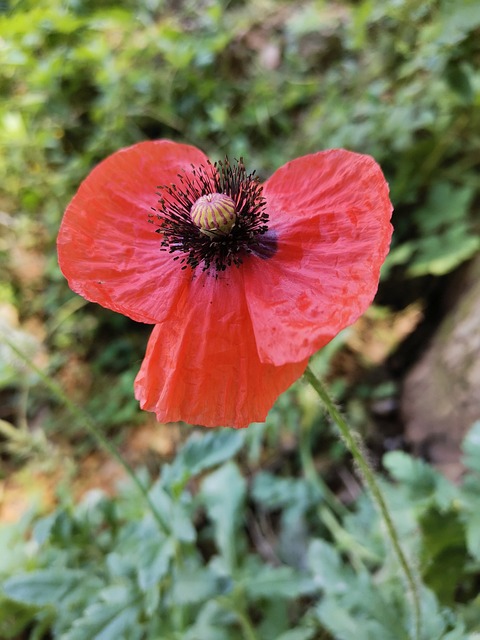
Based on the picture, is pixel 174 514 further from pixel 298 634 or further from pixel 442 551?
pixel 442 551

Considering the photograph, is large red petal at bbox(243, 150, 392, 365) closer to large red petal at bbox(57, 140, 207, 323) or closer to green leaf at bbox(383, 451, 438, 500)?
large red petal at bbox(57, 140, 207, 323)

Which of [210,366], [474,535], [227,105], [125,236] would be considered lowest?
[474,535]

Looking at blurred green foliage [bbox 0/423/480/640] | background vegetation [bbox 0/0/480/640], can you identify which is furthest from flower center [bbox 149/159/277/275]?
blurred green foliage [bbox 0/423/480/640]

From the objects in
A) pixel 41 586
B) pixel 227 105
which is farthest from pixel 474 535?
pixel 227 105

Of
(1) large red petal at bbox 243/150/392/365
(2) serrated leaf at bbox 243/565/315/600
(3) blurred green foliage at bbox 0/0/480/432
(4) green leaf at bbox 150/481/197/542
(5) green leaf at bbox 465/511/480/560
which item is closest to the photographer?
(1) large red petal at bbox 243/150/392/365

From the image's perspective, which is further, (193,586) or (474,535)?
(193,586)

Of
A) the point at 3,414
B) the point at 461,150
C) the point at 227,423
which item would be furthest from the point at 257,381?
the point at 3,414

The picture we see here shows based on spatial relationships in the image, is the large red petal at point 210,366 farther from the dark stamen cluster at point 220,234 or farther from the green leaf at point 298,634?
the green leaf at point 298,634

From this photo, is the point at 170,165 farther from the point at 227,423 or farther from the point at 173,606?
the point at 173,606
